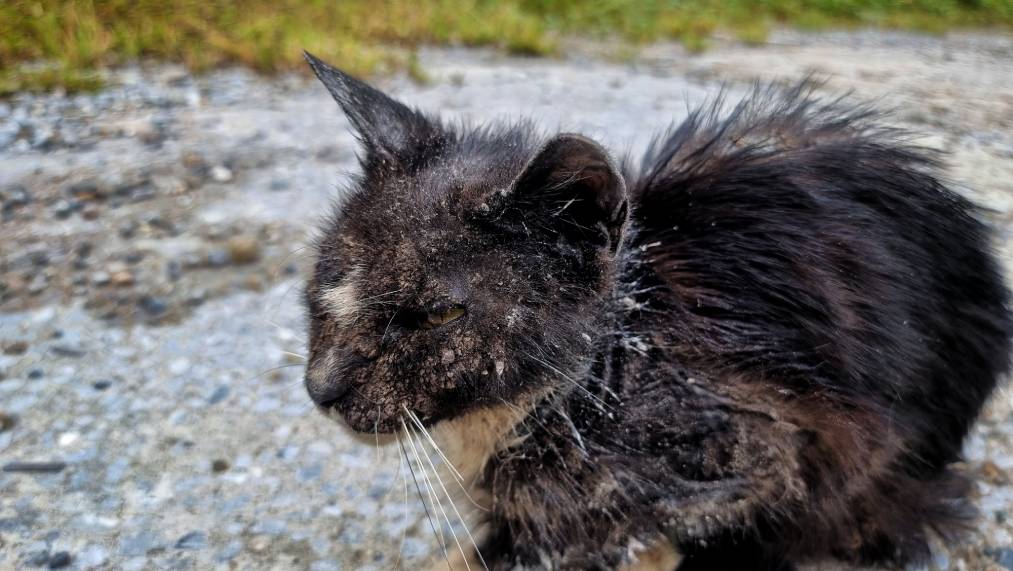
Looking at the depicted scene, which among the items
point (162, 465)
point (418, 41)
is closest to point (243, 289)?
point (162, 465)

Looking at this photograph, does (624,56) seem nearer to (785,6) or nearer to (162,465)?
(785,6)

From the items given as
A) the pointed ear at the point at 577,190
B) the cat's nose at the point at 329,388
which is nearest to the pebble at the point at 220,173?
the cat's nose at the point at 329,388

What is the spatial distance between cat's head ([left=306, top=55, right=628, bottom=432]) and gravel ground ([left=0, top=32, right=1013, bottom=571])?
559 millimetres

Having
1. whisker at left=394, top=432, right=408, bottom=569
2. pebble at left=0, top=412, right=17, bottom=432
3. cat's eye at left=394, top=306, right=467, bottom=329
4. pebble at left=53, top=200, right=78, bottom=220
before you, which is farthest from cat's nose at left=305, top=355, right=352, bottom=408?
pebble at left=53, top=200, right=78, bottom=220

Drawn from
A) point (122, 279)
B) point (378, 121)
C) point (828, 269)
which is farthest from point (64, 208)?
point (828, 269)

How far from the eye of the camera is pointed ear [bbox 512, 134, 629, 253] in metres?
1.57

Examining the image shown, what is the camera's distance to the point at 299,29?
6699 mm

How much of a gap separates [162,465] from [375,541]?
81cm

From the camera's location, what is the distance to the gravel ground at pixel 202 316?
233cm

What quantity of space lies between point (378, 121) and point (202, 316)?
1675 millimetres

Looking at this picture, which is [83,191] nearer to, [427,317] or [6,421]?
[6,421]

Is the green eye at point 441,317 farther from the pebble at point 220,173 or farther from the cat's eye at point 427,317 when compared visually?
the pebble at point 220,173

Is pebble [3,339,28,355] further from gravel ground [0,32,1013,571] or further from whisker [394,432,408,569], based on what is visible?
whisker [394,432,408,569]

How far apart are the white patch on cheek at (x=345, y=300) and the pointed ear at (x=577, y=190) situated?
1.42ft
